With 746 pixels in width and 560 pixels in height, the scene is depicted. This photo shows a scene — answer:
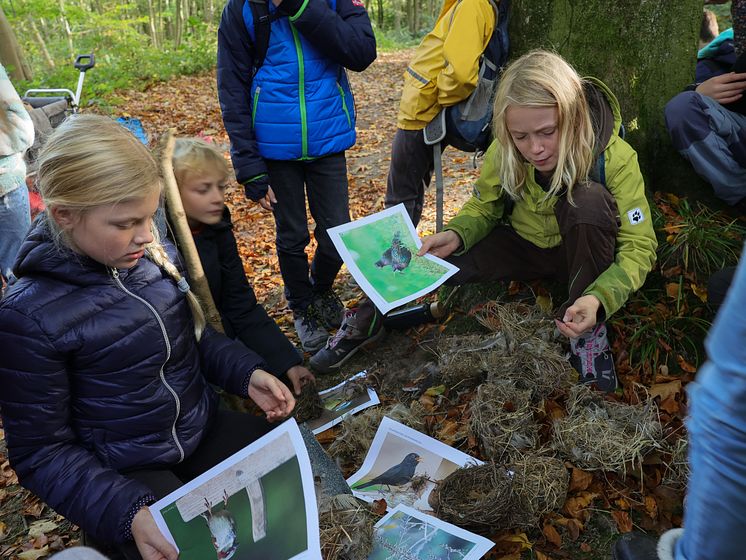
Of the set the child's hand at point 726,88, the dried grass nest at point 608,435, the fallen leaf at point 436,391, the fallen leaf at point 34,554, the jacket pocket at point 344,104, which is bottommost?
the fallen leaf at point 34,554

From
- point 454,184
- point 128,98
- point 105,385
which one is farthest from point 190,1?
point 105,385

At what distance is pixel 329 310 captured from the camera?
12.7ft

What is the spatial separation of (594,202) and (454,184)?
3878 millimetres

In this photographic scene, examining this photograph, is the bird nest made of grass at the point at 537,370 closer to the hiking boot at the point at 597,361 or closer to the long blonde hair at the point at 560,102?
the hiking boot at the point at 597,361

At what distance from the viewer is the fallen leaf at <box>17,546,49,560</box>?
8.60 ft

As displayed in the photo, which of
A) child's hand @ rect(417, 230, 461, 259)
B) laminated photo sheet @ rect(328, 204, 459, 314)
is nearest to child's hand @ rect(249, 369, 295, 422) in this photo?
laminated photo sheet @ rect(328, 204, 459, 314)

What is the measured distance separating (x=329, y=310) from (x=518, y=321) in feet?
4.52

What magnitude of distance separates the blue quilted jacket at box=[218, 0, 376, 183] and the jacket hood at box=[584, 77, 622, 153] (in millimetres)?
1270

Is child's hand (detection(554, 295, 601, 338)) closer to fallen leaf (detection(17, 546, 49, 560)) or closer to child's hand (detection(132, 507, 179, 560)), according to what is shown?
child's hand (detection(132, 507, 179, 560))

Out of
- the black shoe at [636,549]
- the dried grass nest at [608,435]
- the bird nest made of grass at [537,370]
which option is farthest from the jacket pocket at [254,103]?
the black shoe at [636,549]

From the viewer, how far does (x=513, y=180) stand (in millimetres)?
2834

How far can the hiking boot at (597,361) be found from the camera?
2.67m

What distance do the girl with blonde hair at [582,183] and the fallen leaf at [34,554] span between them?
95.8 inches

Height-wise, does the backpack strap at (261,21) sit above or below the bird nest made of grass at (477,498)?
above
